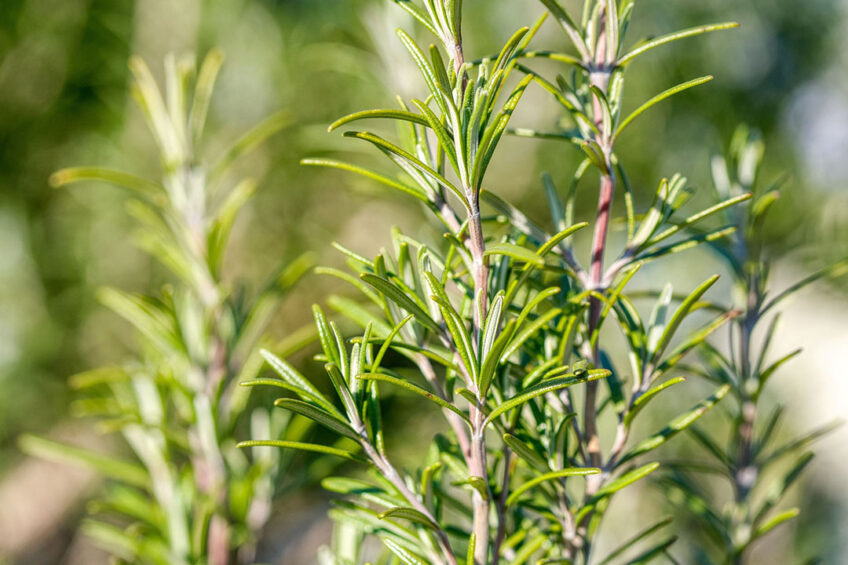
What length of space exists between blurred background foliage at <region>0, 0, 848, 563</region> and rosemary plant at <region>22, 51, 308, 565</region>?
1.31 ft

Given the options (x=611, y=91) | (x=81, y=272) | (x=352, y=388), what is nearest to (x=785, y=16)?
(x=611, y=91)

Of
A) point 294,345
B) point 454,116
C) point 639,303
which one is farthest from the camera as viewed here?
point 639,303

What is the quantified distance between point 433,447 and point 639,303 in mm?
687

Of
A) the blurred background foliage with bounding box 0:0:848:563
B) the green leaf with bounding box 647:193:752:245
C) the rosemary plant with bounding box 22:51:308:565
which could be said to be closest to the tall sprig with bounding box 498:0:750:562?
the green leaf with bounding box 647:193:752:245

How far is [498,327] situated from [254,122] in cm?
78

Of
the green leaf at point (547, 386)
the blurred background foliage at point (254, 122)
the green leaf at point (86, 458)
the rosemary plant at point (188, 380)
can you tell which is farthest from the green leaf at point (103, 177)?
the blurred background foliage at point (254, 122)

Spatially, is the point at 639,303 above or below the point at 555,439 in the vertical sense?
above

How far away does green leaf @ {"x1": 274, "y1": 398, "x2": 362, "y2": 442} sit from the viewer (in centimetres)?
17

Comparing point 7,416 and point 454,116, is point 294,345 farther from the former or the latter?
point 7,416

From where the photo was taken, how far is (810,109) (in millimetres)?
705

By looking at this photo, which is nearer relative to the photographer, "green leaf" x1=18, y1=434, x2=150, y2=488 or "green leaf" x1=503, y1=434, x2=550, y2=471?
"green leaf" x1=503, y1=434, x2=550, y2=471

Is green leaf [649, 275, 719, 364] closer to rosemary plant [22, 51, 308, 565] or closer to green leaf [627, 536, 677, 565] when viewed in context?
green leaf [627, 536, 677, 565]

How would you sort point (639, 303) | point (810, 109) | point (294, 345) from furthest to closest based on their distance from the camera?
point (639, 303)
point (810, 109)
point (294, 345)

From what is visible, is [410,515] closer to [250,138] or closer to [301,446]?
[301,446]
